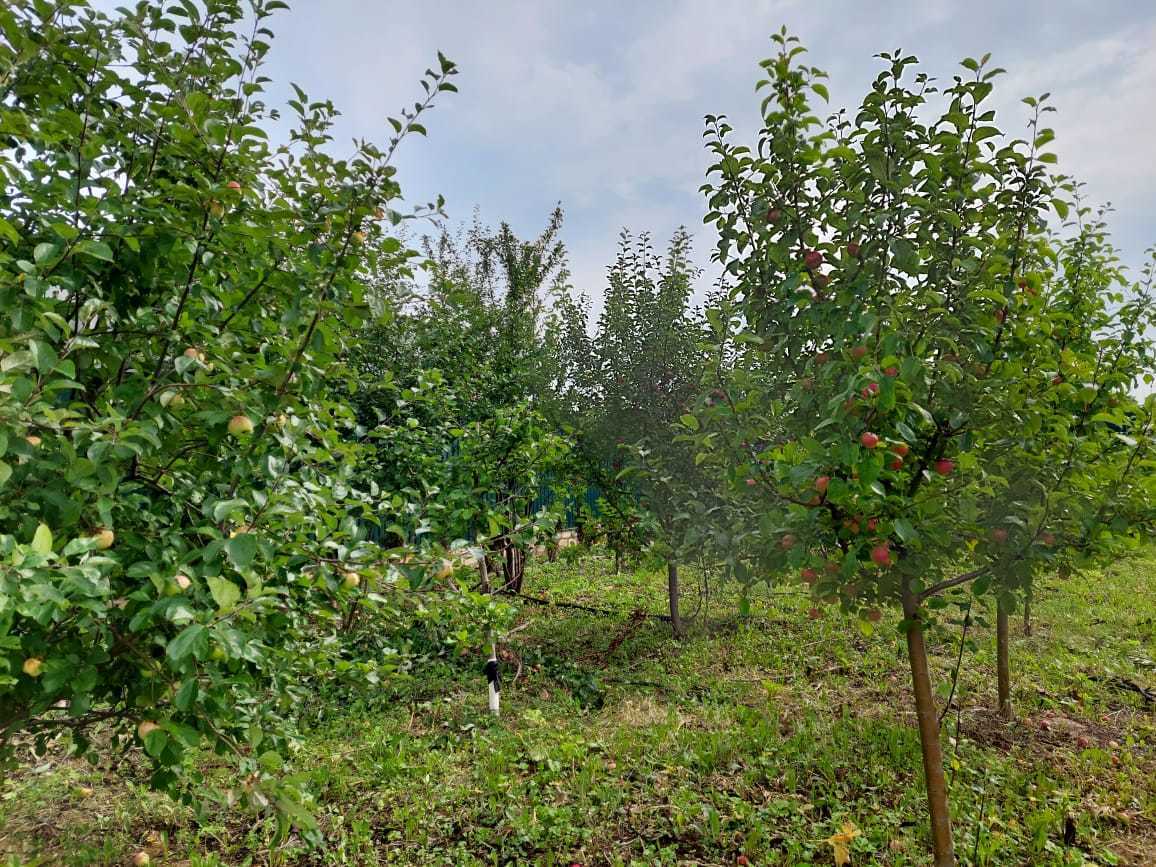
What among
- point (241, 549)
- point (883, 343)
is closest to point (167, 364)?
point (241, 549)

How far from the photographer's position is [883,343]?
1993 mm

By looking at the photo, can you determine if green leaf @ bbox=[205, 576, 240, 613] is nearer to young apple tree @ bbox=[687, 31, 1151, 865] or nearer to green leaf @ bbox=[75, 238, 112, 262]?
green leaf @ bbox=[75, 238, 112, 262]

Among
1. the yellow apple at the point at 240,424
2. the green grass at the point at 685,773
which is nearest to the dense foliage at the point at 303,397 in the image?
the yellow apple at the point at 240,424

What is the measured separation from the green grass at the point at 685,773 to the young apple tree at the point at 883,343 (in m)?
0.93

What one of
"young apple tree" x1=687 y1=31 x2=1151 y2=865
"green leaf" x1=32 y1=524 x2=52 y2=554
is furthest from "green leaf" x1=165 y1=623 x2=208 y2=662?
"young apple tree" x1=687 y1=31 x2=1151 y2=865

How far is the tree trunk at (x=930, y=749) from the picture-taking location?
2514 mm

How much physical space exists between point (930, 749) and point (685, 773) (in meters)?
1.39

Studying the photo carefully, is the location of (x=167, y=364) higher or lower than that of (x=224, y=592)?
higher

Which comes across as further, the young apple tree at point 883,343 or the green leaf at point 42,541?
the young apple tree at point 883,343

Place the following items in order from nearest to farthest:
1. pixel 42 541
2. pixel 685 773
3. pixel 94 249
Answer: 1. pixel 42 541
2. pixel 94 249
3. pixel 685 773

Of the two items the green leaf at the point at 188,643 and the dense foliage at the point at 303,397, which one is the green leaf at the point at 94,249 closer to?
the dense foliage at the point at 303,397

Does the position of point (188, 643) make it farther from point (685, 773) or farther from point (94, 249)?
→ point (685, 773)

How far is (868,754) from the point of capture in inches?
148

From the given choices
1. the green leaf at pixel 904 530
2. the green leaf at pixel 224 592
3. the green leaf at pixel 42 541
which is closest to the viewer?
the green leaf at pixel 42 541
